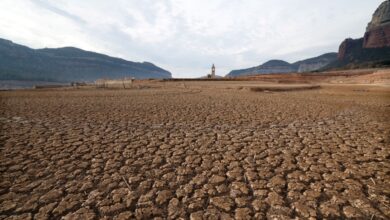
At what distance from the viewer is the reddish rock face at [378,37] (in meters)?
90.5

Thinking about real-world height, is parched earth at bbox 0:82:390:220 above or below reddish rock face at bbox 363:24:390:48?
below

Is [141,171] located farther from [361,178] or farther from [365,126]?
[365,126]

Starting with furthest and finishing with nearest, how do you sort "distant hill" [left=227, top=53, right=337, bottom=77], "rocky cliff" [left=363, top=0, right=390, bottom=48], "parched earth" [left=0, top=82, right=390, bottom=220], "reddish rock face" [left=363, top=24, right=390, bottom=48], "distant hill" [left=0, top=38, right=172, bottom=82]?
"distant hill" [left=227, top=53, right=337, bottom=77] < "distant hill" [left=0, top=38, right=172, bottom=82] < "rocky cliff" [left=363, top=0, right=390, bottom=48] < "reddish rock face" [left=363, top=24, right=390, bottom=48] < "parched earth" [left=0, top=82, right=390, bottom=220]

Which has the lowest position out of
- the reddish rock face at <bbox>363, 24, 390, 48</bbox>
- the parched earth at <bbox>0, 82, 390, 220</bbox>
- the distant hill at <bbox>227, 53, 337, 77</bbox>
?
the parched earth at <bbox>0, 82, 390, 220</bbox>

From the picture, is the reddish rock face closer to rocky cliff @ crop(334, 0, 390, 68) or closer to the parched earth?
rocky cliff @ crop(334, 0, 390, 68)

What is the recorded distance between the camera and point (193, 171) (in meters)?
2.86

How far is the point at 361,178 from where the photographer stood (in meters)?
2.60

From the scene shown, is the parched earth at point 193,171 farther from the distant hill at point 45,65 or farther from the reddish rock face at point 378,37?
the reddish rock face at point 378,37

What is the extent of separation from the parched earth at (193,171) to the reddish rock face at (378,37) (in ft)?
393

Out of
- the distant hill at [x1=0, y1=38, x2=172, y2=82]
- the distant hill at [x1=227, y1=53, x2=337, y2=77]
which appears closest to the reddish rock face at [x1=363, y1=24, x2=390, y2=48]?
the distant hill at [x1=227, y1=53, x2=337, y2=77]

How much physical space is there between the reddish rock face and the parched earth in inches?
4712

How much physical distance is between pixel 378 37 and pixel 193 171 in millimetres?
127867

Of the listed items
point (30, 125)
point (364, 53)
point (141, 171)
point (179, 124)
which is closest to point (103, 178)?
point (141, 171)

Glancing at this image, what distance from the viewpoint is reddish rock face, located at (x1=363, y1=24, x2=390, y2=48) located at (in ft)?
297
